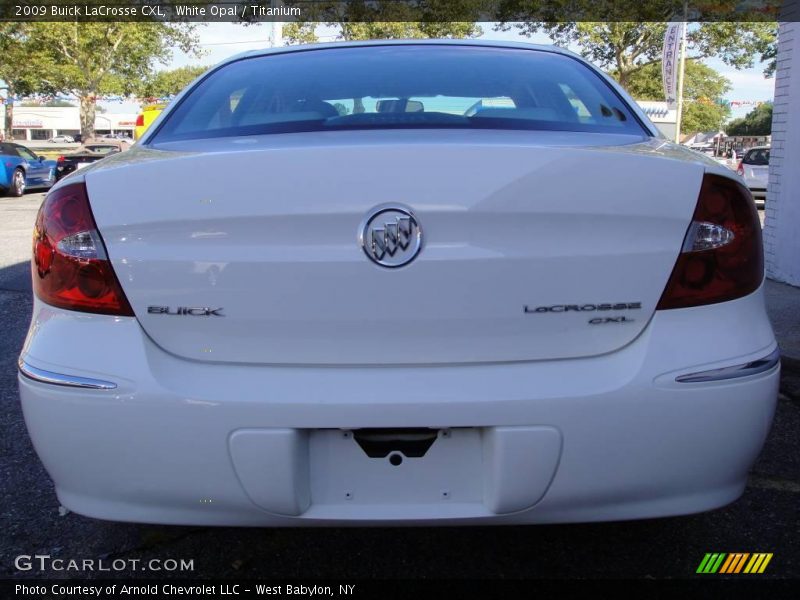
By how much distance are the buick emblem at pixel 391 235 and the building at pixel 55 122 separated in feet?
322

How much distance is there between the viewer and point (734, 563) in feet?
7.63

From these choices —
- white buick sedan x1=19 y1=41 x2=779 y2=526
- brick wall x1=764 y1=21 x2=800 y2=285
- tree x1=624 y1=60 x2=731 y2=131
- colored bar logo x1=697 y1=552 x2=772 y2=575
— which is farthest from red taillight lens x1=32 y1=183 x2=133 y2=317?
tree x1=624 y1=60 x2=731 y2=131

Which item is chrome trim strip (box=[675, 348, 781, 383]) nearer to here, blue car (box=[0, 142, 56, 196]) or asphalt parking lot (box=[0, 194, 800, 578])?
asphalt parking lot (box=[0, 194, 800, 578])

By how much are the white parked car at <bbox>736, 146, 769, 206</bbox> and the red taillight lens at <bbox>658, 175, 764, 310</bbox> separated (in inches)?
515

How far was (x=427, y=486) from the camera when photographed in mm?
1773

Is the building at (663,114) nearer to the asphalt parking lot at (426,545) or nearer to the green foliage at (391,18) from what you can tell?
the green foliage at (391,18)

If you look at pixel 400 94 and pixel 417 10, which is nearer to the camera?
pixel 400 94

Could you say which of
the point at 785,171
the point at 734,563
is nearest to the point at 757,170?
the point at 785,171

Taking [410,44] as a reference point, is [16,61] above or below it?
above

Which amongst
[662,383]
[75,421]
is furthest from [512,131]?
[75,421]

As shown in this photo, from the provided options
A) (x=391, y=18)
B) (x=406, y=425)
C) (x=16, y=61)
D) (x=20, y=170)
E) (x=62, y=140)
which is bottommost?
(x=62, y=140)

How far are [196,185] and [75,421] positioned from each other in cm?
61

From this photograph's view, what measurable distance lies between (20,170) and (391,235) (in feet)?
59.4

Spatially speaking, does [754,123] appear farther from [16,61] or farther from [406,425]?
[406,425]
